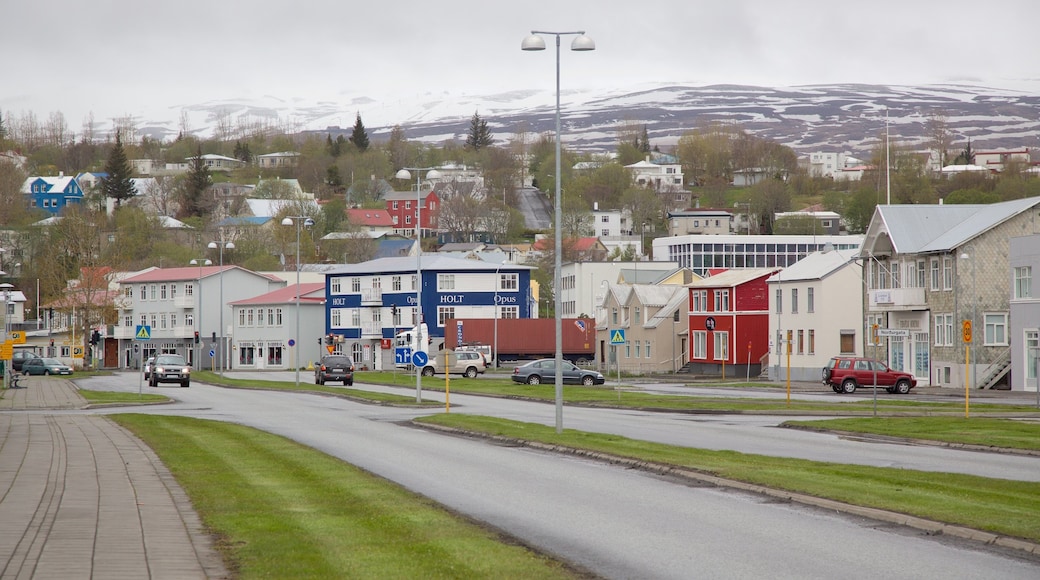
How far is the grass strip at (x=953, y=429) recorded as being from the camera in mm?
27578

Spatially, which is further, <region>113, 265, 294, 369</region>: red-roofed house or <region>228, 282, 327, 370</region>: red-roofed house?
<region>113, 265, 294, 369</region>: red-roofed house

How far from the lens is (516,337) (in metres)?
96.6

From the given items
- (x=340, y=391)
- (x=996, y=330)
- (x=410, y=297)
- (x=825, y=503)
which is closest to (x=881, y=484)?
(x=825, y=503)

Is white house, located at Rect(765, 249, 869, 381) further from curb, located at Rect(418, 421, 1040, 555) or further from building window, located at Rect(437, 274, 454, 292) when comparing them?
curb, located at Rect(418, 421, 1040, 555)

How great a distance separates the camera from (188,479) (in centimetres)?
1881

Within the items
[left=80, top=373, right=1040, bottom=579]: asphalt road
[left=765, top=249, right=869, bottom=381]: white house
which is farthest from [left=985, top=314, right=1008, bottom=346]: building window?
[left=80, top=373, right=1040, bottom=579]: asphalt road

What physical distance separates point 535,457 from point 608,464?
2.05 meters

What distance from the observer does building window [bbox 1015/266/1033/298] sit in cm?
5694

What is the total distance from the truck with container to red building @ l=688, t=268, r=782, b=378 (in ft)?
32.7

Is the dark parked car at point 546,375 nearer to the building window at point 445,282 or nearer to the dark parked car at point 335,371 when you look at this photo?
the dark parked car at point 335,371

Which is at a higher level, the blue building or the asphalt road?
the blue building

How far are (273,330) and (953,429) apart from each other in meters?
92.7

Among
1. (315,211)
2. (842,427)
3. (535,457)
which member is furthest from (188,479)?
(315,211)

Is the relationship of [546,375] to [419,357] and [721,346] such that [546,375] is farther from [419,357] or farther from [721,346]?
[721,346]
